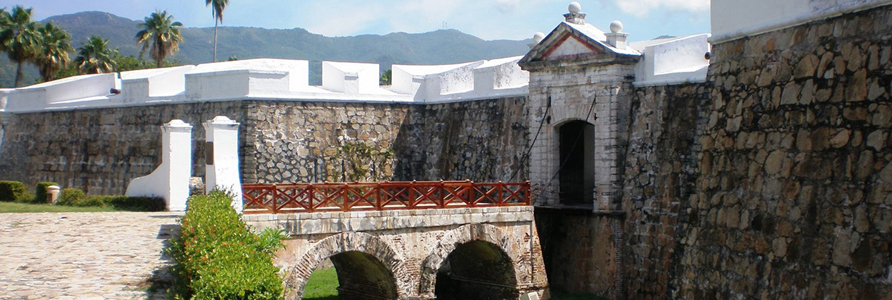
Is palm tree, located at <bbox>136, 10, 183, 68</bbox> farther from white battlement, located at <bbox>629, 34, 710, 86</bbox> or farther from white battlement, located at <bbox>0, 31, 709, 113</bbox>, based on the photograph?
white battlement, located at <bbox>629, 34, 710, 86</bbox>

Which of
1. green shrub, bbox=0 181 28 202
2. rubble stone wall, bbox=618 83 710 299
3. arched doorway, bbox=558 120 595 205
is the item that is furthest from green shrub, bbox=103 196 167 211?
rubble stone wall, bbox=618 83 710 299

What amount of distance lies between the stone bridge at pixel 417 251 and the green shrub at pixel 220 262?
13.2 feet

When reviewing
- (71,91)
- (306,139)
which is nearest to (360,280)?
Answer: (306,139)

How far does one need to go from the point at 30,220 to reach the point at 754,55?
43.8 ft

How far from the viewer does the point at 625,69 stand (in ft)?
68.7

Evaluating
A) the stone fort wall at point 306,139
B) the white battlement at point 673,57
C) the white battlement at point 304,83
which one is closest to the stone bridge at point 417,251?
the stone fort wall at point 306,139

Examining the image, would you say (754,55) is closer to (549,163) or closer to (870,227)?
(870,227)

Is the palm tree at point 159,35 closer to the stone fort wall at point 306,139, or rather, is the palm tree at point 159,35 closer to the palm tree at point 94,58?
the palm tree at point 94,58

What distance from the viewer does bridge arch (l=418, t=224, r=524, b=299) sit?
65.0ft

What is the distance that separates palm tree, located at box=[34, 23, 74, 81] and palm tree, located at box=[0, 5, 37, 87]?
46 cm

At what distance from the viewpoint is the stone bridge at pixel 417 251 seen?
17969 millimetres

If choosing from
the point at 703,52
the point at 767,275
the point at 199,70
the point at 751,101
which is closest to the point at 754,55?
the point at 751,101

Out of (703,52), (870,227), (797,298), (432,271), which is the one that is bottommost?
(432,271)

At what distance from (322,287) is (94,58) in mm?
22610
